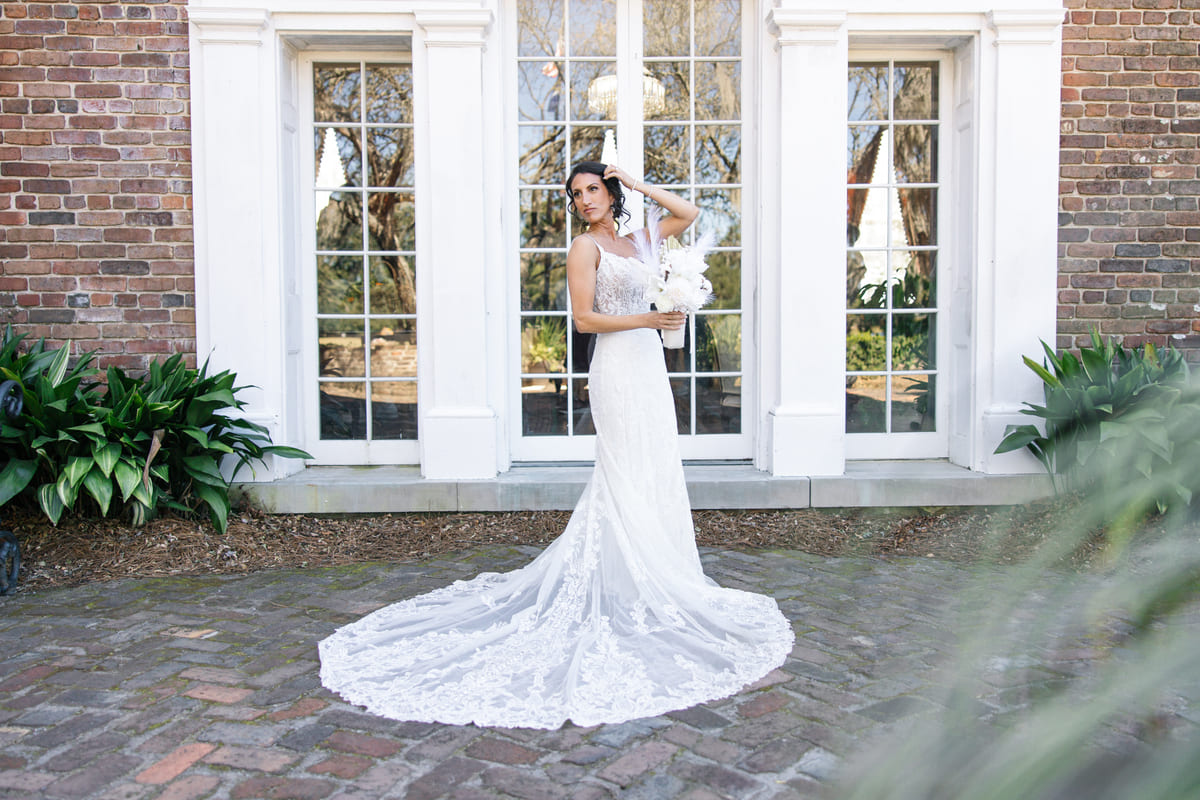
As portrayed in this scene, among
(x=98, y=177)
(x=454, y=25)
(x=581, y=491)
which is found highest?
(x=454, y=25)

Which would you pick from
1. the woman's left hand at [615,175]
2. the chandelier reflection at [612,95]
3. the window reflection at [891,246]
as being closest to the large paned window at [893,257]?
the window reflection at [891,246]

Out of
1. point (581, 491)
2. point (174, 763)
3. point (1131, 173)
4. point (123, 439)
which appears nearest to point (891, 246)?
point (1131, 173)

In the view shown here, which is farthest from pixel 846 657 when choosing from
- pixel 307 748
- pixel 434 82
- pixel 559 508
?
pixel 434 82

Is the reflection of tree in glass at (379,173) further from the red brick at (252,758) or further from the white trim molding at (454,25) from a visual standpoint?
the red brick at (252,758)

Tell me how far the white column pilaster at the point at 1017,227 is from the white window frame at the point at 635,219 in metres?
1.32

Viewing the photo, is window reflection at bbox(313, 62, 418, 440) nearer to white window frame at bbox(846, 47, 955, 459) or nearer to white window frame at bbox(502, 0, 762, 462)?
white window frame at bbox(502, 0, 762, 462)

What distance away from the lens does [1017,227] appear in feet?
18.0

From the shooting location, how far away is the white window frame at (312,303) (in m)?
5.75

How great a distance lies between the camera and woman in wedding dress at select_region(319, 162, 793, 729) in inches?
116

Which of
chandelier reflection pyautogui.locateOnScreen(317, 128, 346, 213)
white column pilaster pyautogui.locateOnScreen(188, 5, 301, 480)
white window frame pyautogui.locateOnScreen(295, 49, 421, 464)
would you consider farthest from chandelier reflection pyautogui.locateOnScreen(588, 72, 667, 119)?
white column pilaster pyautogui.locateOnScreen(188, 5, 301, 480)

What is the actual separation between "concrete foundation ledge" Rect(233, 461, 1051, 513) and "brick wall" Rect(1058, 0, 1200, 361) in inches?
42.4

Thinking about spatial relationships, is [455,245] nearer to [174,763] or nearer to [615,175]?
[615,175]

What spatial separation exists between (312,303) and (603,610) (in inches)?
126

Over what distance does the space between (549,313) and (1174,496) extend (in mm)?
5223
